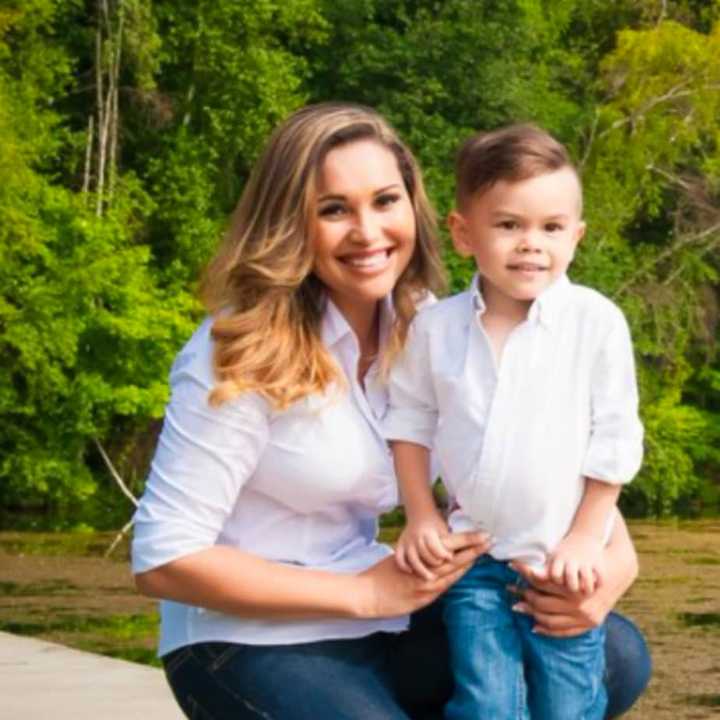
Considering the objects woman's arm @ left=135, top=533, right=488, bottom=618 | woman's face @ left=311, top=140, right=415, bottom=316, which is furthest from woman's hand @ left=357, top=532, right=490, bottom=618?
woman's face @ left=311, top=140, right=415, bottom=316

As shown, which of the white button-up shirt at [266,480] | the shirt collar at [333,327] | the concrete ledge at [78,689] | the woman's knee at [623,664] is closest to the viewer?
the white button-up shirt at [266,480]

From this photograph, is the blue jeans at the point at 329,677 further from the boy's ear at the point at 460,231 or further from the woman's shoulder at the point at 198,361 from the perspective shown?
the boy's ear at the point at 460,231

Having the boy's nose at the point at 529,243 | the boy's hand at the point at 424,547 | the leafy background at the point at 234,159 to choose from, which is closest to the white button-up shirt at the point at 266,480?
the boy's hand at the point at 424,547

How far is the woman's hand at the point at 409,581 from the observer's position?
11.3 feet

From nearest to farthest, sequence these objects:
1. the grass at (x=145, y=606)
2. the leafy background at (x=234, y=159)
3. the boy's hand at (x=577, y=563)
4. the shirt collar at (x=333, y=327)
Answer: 1. the boy's hand at (x=577, y=563)
2. the shirt collar at (x=333, y=327)
3. the grass at (x=145, y=606)
4. the leafy background at (x=234, y=159)

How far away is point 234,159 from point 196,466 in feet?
90.0

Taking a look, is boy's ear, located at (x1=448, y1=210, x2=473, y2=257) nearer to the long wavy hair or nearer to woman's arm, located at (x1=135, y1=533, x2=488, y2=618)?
the long wavy hair

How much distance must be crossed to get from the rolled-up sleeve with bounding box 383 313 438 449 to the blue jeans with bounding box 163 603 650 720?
290 mm

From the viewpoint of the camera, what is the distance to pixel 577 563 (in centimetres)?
342

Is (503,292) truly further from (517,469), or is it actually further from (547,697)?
(547,697)

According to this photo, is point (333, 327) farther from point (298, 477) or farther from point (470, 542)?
point (470, 542)

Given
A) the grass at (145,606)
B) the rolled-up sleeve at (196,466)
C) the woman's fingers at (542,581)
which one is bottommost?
the grass at (145,606)

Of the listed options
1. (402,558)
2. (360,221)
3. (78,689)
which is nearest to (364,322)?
(360,221)

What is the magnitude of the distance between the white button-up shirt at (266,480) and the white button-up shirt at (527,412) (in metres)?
0.08
